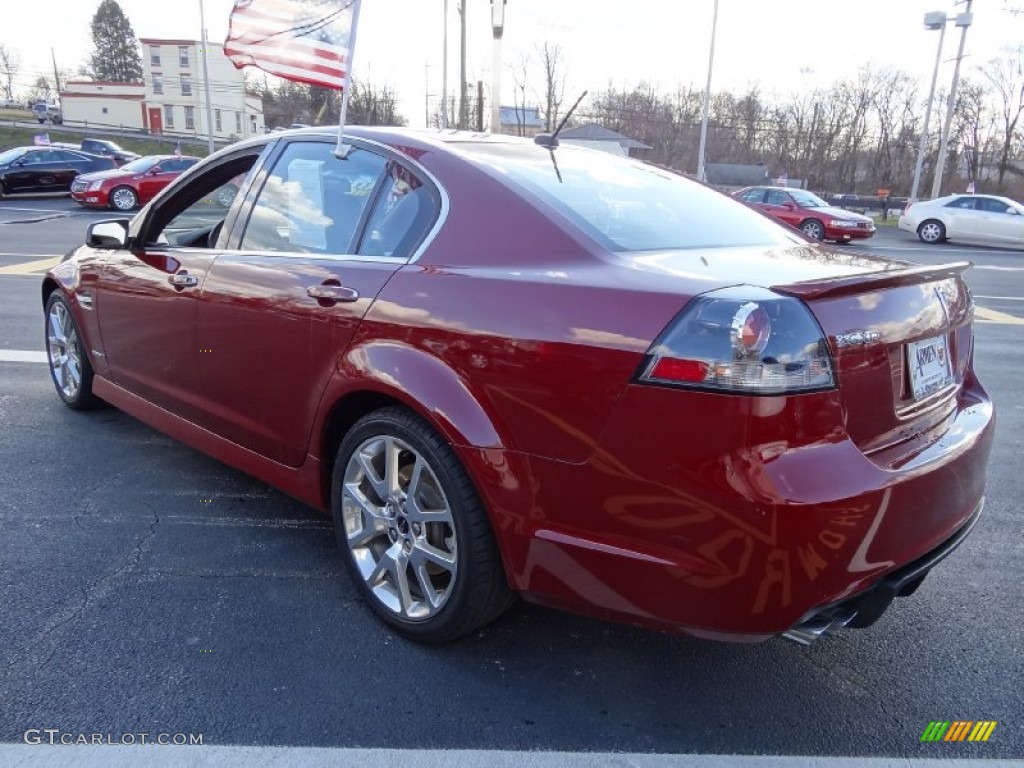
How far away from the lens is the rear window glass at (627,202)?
2.47 metres

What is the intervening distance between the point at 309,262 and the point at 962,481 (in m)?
2.23

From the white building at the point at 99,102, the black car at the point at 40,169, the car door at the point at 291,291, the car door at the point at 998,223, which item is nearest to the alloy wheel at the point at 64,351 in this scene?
the car door at the point at 291,291

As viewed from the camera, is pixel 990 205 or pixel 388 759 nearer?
pixel 388 759

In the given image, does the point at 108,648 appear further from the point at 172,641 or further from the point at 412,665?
the point at 412,665

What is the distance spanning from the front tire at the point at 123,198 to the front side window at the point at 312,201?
19557 millimetres

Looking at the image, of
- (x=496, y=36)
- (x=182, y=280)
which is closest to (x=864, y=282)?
(x=182, y=280)

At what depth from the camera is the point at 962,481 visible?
88.0 inches

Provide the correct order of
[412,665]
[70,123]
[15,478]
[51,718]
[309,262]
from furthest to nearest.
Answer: [70,123]
[15,478]
[309,262]
[412,665]
[51,718]

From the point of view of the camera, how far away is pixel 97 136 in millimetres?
57375

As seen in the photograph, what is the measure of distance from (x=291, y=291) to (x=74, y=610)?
133 cm

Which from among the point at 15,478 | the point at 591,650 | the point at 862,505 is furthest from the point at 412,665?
the point at 15,478

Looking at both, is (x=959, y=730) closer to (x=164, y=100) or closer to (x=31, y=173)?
(x=31, y=173)

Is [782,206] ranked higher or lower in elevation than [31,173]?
lower

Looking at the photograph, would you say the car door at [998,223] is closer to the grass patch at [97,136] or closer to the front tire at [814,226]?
the front tire at [814,226]
